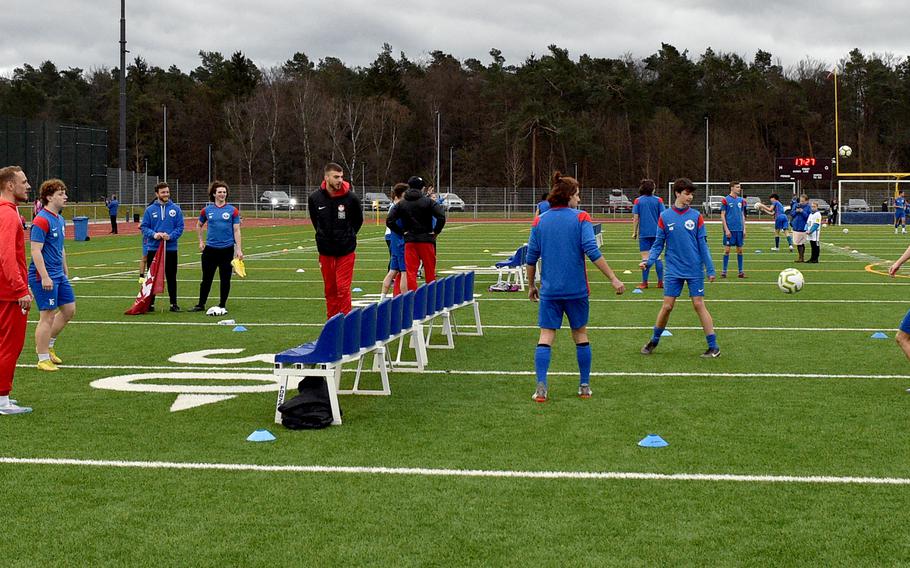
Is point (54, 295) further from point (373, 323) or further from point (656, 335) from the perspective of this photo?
point (656, 335)

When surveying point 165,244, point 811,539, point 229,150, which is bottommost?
point 811,539

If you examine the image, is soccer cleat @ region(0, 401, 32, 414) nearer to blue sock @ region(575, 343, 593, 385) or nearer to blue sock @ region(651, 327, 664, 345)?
blue sock @ region(575, 343, 593, 385)

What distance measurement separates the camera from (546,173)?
89125 mm

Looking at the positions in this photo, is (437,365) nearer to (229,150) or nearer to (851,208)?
(851,208)

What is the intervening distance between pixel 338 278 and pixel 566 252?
3.28 m

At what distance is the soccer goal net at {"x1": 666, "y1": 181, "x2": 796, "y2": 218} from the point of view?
66375 millimetres

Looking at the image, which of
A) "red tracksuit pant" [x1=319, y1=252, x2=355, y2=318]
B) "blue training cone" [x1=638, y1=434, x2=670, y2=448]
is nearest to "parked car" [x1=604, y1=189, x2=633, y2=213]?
"red tracksuit pant" [x1=319, y1=252, x2=355, y2=318]

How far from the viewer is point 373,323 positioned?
9156 mm

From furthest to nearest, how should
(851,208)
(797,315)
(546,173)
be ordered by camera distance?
(546,173) < (851,208) < (797,315)

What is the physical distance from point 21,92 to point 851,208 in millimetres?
72368

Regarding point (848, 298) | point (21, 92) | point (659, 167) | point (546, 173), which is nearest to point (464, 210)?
point (546, 173)

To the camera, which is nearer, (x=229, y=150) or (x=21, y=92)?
(x=229, y=150)

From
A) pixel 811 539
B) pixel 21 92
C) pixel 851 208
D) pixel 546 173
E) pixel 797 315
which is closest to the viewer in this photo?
pixel 811 539

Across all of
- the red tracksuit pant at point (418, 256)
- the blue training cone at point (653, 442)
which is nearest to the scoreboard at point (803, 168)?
the red tracksuit pant at point (418, 256)
